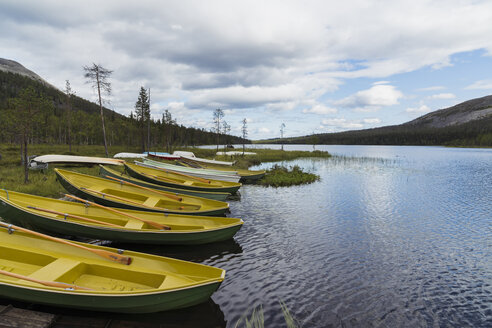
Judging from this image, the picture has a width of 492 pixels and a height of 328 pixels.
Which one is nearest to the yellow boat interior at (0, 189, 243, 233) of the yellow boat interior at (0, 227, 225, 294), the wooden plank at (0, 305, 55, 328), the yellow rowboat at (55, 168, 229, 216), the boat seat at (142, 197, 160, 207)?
the yellow rowboat at (55, 168, 229, 216)

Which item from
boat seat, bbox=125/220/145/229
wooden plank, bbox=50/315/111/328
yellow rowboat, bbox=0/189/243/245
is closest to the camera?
wooden plank, bbox=50/315/111/328

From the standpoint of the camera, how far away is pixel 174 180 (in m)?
19.5

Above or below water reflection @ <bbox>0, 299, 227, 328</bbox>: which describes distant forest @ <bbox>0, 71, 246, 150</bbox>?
above

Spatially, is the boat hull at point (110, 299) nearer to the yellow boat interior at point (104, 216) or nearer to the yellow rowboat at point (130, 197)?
the yellow boat interior at point (104, 216)

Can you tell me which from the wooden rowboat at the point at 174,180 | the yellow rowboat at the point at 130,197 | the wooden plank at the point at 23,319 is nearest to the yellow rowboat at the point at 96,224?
the yellow rowboat at the point at 130,197

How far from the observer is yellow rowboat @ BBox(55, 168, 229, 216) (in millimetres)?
11844

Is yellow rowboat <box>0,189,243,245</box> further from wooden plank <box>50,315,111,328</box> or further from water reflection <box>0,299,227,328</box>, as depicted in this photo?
wooden plank <box>50,315,111,328</box>

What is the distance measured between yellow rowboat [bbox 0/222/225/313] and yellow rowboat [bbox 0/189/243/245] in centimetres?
152

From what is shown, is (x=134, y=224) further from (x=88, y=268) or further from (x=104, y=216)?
(x=88, y=268)

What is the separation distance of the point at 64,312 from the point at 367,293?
27.7ft

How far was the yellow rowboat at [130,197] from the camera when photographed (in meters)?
11.8

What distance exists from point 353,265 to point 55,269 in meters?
9.69

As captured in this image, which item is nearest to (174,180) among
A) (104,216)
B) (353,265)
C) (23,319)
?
(104,216)

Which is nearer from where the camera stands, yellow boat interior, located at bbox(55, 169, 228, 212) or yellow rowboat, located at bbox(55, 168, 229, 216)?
yellow rowboat, located at bbox(55, 168, 229, 216)
